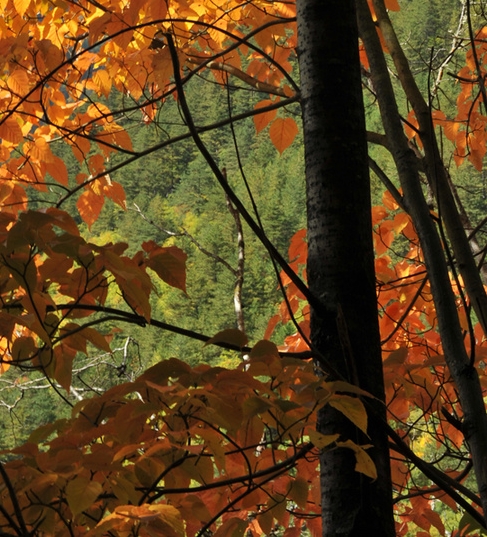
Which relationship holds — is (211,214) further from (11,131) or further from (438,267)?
(438,267)

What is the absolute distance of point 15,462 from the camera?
1030mm

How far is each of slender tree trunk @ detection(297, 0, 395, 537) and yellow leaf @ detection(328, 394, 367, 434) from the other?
9 cm

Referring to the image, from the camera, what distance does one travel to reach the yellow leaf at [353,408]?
0.89 m

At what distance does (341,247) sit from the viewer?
106cm

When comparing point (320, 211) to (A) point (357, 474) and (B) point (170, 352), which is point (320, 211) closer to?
(A) point (357, 474)

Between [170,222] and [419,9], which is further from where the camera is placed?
[170,222]

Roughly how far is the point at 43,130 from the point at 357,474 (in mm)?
2578

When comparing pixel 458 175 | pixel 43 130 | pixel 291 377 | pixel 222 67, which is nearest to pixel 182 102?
pixel 291 377

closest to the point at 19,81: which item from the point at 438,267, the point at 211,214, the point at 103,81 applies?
the point at 103,81

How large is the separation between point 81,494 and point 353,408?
1.17 ft

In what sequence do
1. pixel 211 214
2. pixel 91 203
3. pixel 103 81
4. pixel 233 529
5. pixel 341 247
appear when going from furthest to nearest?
pixel 211 214 → pixel 91 203 → pixel 103 81 → pixel 233 529 → pixel 341 247

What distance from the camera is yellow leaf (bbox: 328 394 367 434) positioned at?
0.89m

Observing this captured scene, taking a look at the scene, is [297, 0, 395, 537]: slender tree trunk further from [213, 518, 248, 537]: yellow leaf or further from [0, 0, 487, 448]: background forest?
[0, 0, 487, 448]: background forest

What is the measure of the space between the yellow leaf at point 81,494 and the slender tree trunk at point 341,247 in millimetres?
321
